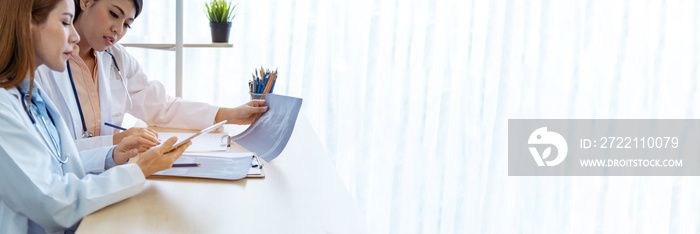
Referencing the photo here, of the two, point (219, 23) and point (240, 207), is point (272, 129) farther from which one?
point (219, 23)

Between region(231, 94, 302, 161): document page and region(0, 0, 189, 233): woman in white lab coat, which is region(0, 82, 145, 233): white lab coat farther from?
region(231, 94, 302, 161): document page

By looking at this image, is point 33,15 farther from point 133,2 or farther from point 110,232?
point 133,2

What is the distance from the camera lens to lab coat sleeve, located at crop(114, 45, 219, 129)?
182 cm

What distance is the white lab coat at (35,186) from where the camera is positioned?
1.00 meters

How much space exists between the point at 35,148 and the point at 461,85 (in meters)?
1.92

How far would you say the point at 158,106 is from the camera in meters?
1.87

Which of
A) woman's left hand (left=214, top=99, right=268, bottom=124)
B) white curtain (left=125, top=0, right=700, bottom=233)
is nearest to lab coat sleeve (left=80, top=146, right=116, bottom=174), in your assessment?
woman's left hand (left=214, top=99, right=268, bottom=124)

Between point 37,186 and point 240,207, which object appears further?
point 240,207

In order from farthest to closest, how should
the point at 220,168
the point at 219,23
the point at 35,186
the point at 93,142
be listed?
the point at 219,23, the point at 93,142, the point at 220,168, the point at 35,186

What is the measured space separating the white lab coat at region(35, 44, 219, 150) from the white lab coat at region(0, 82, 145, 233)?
482 millimetres

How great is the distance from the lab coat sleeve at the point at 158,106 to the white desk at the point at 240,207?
48 cm

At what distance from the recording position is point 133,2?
159 cm

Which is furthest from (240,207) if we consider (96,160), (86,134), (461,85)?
(461,85)

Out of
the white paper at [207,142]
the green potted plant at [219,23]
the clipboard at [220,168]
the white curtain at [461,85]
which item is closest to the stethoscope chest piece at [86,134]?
the white paper at [207,142]
